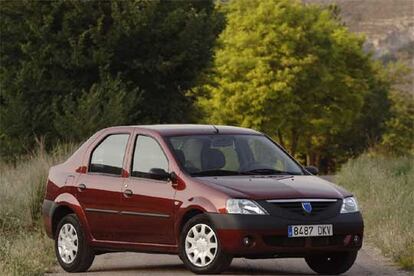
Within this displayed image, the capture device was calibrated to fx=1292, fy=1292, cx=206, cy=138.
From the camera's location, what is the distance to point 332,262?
12.9 m

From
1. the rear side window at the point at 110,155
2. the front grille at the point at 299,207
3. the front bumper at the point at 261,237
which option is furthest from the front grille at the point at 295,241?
the rear side window at the point at 110,155

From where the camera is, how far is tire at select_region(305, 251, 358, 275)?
41.9ft

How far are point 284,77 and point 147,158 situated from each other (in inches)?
2525

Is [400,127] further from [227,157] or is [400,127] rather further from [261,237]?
[261,237]

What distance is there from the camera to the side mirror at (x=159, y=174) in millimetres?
12656

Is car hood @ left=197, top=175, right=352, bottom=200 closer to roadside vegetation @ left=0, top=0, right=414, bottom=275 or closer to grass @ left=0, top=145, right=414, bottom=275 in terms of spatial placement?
grass @ left=0, top=145, right=414, bottom=275

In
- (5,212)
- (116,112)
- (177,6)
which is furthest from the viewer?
(177,6)

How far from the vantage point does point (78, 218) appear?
13625 mm

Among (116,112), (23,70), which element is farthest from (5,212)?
(23,70)

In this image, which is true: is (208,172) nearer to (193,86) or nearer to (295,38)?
(193,86)

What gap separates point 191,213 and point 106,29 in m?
29.5

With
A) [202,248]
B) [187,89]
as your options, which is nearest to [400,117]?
[187,89]

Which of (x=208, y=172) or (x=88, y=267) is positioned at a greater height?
(x=208, y=172)

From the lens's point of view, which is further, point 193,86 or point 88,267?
point 193,86
